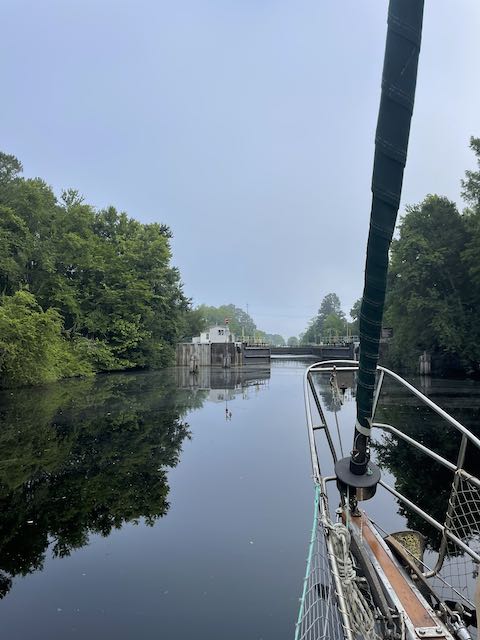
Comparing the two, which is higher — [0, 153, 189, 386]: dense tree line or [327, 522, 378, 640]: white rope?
[0, 153, 189, 386]: dense tree line

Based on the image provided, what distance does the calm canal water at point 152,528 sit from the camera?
3.39 meters

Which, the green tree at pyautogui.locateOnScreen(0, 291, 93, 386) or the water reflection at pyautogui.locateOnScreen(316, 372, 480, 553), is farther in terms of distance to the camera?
the green tree at pyautogui.locateOnScreen(0, 291, 93, 386)

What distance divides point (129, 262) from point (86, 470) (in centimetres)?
2592

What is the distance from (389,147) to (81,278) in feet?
94.7

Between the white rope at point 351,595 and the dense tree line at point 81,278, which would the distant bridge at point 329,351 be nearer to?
the dense tree line at point 81,278

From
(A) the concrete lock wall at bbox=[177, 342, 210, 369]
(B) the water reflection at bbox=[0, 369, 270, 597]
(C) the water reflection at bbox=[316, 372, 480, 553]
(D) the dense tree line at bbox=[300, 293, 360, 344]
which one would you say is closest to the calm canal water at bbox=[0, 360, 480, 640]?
(B) the water reflection at bbox=[0, 369, 270, 597]

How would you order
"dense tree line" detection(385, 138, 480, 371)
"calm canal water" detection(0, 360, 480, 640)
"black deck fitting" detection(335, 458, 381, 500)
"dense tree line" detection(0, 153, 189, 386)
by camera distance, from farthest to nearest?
"dense tree line" detection(385, 138, 480, 371)
"dense tree line" detection(0, 153, 189, 386)
"calm canal water" detection(0, 360, 480, 640)
"black deck fitting" detection(335, 458, 381, 500)

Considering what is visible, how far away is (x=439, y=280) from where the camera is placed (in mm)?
27219

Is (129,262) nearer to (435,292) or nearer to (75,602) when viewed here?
(435,292)

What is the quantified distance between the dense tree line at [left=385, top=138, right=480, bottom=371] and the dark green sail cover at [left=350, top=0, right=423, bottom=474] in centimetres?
2370

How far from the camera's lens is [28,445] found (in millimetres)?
8242

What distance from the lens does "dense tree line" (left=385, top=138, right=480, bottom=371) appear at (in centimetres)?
2452

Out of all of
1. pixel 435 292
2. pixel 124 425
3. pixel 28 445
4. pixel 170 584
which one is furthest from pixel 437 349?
pixel 170 584

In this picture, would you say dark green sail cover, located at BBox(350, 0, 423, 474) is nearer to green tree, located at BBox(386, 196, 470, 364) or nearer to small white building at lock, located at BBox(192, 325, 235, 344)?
green tree, located at BBox(386, 196, 470, 364)
